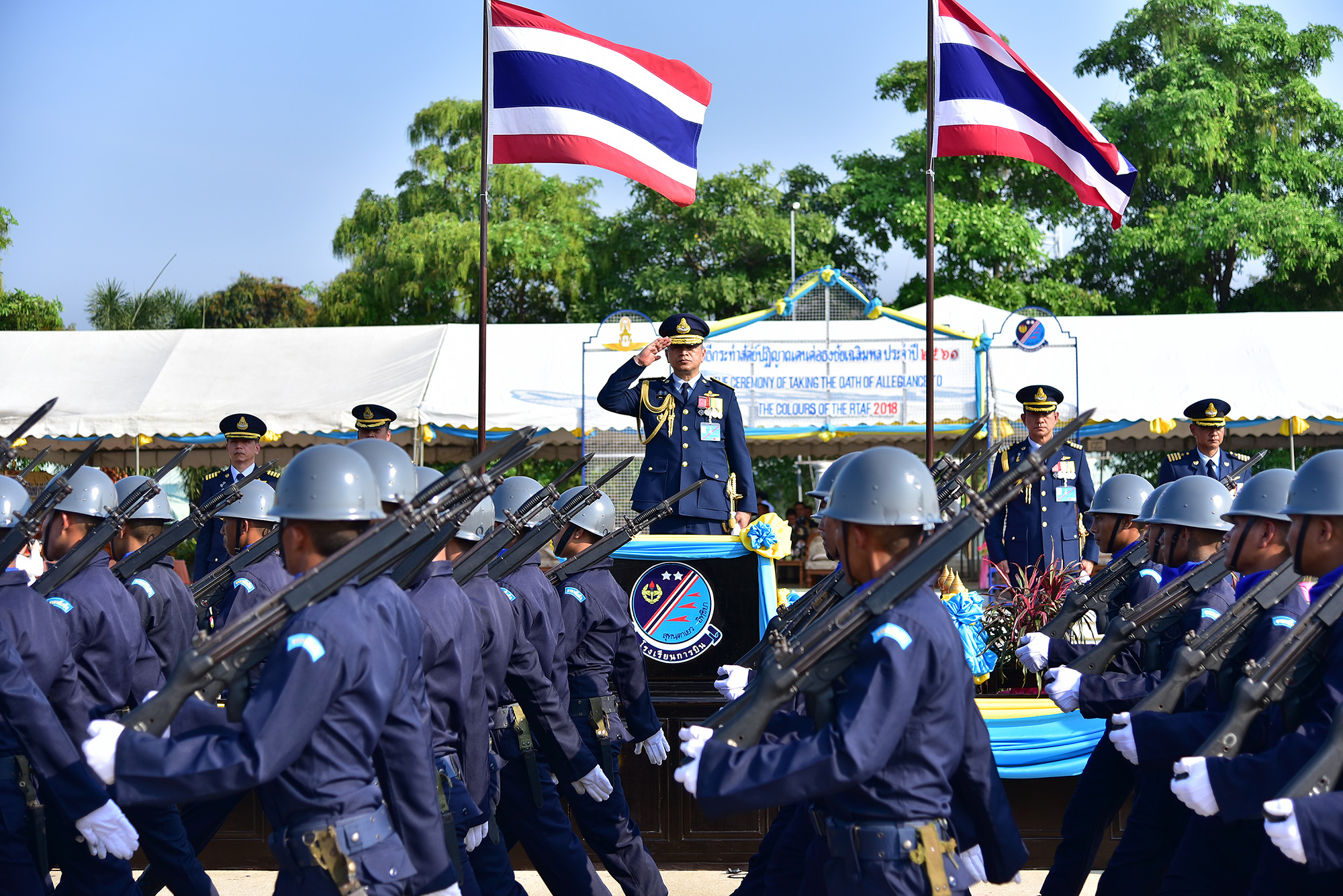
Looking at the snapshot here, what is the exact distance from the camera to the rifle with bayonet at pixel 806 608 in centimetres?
511

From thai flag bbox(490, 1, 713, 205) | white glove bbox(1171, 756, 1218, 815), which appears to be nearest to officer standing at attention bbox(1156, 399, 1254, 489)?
thai flag bbox(490, 1, 713, 205)

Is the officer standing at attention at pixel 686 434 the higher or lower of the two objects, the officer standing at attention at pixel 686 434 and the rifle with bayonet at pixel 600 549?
the higher

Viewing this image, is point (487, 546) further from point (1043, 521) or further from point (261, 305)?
point (261, 305)

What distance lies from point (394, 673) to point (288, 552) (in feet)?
1.44

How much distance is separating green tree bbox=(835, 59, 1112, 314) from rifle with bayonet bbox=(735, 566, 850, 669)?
16.8 metres

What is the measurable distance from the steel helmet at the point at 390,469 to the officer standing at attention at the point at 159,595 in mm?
1938

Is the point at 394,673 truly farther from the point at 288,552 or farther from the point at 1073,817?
the point at 1073,817

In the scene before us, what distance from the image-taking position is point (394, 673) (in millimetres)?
3160

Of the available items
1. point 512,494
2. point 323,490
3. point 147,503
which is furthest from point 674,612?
point 323,490

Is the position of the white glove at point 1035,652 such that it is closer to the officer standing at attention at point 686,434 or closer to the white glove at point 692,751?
the white glove at point 692,751

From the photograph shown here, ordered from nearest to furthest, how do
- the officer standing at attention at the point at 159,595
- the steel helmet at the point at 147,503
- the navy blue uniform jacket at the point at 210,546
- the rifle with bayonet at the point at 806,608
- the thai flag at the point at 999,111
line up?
1. the rifle with bayonet at the point at 806,608
2. the officer standing at attention at the point at 159,595
3. the steel helmet at the point at 147,503
4. the navy blue uniform jacket at the point at 210,546
5. the thai flag at the point at 999,111

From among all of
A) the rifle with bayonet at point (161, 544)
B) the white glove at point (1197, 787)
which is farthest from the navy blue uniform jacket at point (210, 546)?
the white glove at point (1197, 787)

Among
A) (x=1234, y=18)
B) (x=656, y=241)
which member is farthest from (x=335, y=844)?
(x=1234, y=18)

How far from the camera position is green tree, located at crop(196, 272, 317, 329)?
102 ft
